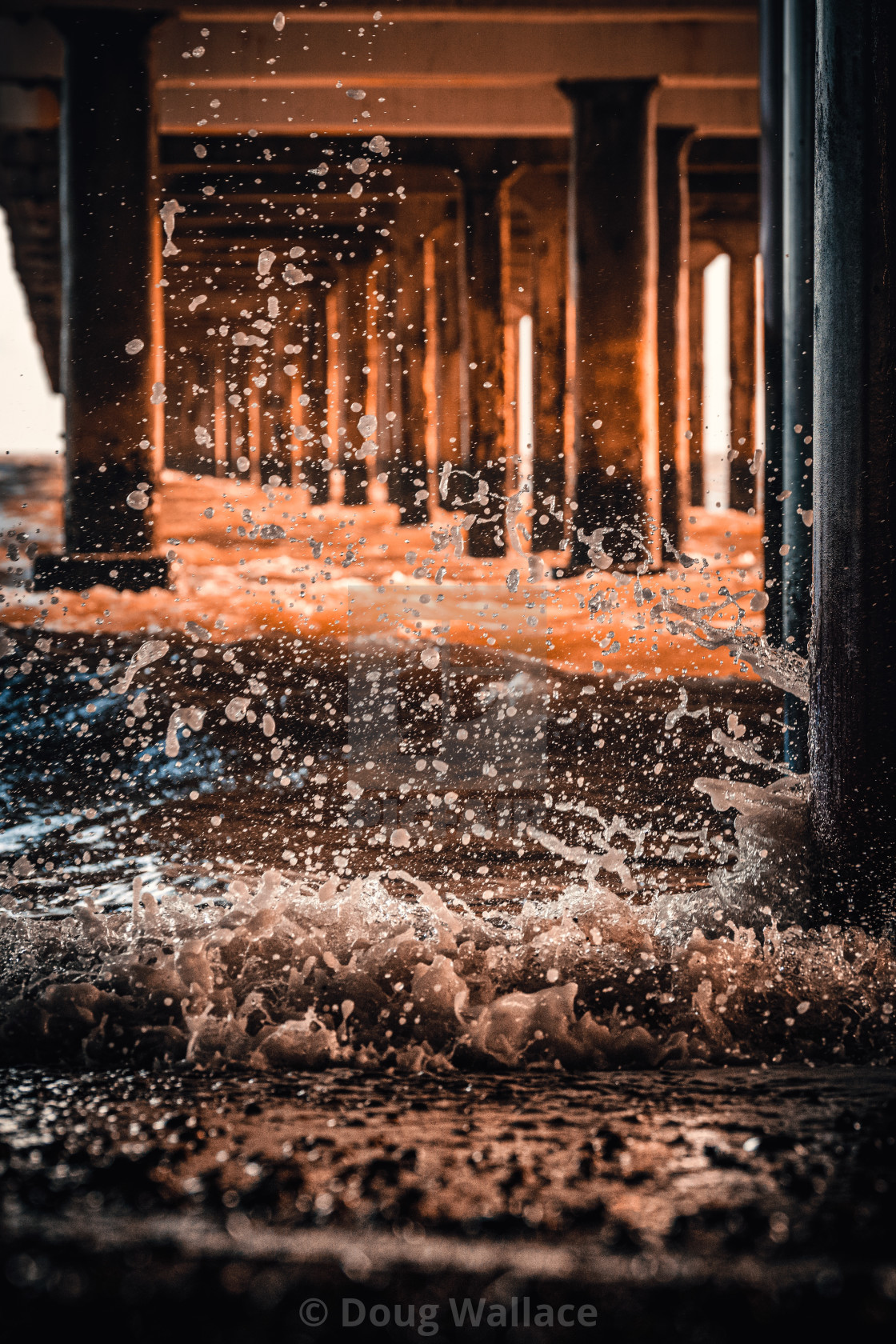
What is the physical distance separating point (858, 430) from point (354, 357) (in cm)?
2302

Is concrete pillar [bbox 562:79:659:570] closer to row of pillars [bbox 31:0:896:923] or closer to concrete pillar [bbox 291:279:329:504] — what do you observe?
row of pillars [bbox 31:0:896:923]

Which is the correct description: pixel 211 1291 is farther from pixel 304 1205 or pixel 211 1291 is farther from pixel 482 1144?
pixel 482 1144

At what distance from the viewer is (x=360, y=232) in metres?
22.1

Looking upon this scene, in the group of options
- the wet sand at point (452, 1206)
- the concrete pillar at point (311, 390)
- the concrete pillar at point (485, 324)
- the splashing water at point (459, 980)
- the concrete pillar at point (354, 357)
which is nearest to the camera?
the wet sand at point (452, 1206)

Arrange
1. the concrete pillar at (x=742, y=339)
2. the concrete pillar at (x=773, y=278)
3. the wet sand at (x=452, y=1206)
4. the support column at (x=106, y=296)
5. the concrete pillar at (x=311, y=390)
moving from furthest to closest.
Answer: the concrete pillar at (x=311, y=390) < the concrete pillar at (x=742, y=339) < the support column at (x=106, y=296) < the concrete pillar at (x=773, y=278) < the wet sand at (x=452, y=1206)

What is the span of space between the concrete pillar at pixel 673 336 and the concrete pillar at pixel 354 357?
8601 millimetres

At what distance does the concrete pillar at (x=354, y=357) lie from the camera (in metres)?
24.6

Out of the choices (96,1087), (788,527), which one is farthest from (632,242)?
(96,1087)

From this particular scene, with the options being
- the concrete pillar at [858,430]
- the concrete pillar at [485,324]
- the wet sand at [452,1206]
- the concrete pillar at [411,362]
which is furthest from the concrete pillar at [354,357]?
the wet sand at [452,1206]

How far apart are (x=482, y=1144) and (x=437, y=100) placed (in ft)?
46.9

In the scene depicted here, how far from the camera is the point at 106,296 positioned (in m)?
11.6

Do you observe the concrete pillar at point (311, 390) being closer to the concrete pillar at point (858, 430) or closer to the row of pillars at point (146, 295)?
the row of pillars at point (146, 295)

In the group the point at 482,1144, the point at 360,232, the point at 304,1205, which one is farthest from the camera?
the point at 360,232

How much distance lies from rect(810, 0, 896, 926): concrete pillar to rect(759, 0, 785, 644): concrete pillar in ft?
3.97
